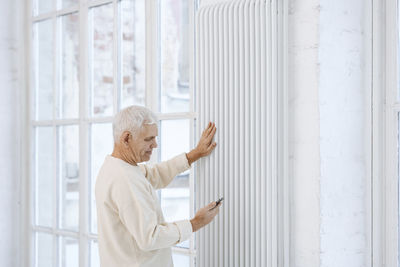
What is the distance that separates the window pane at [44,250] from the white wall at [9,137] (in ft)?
0.54

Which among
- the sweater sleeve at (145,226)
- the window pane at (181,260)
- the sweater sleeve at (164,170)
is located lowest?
the window pane at (181,260)

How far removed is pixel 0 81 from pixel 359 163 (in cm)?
273

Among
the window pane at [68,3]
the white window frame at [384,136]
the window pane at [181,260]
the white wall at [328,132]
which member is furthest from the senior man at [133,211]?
the window pane at [68,3]

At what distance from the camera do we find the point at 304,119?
213 centimetres

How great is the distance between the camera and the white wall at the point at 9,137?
3686 millimetres

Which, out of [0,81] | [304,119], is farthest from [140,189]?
[0,81]

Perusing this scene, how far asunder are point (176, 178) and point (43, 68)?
158 cm

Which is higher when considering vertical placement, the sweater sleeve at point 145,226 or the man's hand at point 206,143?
the man's hand at point 206,143

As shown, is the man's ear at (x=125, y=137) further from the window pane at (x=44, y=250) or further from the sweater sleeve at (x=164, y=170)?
the window pane at (x=44, y=250)

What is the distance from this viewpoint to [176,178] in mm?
2859

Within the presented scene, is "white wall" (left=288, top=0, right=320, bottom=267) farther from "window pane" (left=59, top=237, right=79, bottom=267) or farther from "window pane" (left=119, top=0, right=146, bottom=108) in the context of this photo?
"window pane" (left=59, top=237, right=79, bottom=267)

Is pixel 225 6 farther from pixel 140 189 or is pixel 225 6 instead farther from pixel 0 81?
pixel 0 81

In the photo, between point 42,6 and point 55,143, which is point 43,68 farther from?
point 55,143

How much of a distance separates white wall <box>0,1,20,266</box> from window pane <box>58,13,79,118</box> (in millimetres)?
428
